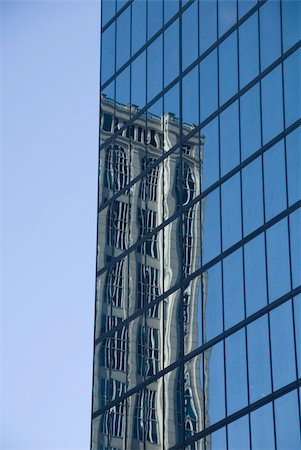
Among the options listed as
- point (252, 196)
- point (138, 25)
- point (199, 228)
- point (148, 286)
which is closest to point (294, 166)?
point (252, 196)

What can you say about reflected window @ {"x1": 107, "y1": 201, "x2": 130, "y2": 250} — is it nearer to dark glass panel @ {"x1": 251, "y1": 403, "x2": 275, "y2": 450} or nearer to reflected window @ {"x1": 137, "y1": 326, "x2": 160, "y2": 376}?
reflected window @ {"x1": 137, "y1": 326, "x2": 160, "y2": 376}

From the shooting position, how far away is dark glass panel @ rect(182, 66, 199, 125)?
5934 cm

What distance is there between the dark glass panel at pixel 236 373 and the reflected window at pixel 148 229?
8.98 m

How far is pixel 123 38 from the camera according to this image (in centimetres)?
6756

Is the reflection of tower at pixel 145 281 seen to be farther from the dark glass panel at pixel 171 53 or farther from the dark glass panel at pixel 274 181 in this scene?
the dark glass panel at pixel 274 181

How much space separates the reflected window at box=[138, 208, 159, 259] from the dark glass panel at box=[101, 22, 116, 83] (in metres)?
9.26

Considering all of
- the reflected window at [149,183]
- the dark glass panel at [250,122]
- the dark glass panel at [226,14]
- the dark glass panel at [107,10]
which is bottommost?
the dark glass panel at [250,122]

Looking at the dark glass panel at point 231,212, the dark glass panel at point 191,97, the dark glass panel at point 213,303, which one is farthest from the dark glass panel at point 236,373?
the dark glass panel at point 191,97

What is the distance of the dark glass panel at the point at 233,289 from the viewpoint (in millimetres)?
52344

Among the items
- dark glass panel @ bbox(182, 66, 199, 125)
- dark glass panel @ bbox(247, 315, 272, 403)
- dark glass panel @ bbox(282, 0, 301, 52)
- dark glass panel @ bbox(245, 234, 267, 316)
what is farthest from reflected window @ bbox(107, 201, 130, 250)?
Result: dark glass panel @ bbox(282, 0, 301, 52)

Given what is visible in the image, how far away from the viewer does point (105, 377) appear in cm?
6191

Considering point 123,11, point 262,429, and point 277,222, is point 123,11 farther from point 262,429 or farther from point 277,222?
point 262,429

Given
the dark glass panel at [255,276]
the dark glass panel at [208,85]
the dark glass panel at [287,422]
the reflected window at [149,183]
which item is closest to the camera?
the dark glass panel at [287,422]

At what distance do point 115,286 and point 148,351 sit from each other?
15.6 feet
